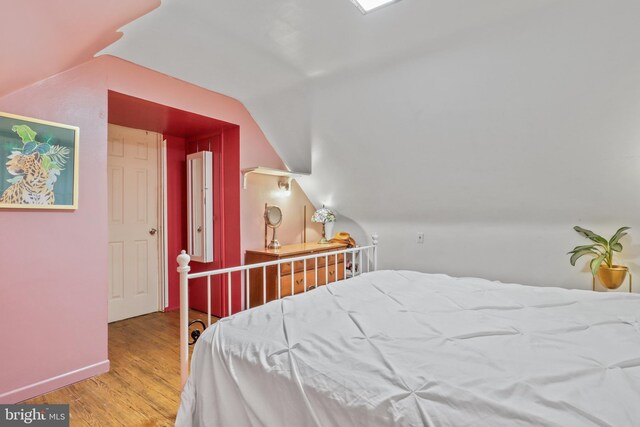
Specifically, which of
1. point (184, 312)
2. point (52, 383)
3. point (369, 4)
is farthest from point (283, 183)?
point (52, 383)

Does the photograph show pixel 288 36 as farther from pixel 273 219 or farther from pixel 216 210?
pixel 216 210

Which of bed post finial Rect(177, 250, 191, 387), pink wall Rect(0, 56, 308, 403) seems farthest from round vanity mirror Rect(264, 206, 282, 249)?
bed post finial Rect(177, 250, 191, 387)

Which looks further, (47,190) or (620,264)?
(620,264)

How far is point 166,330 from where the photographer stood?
322cm

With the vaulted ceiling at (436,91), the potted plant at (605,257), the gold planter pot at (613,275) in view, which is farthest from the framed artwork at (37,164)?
the gold planter pot at (613,275)

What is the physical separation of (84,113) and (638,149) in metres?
3.67

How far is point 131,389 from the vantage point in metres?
2.17

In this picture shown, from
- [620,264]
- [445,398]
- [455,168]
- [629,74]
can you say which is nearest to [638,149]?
[629,74]

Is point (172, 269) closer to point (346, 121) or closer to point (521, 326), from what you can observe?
point (346, 121)

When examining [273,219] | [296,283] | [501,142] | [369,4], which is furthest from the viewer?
[273,219]

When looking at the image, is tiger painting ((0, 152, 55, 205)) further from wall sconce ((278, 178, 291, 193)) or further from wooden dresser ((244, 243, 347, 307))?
wall sconce ((278, 178, 291, 193))

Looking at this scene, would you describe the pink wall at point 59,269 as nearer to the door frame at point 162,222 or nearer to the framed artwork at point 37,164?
the framed artwork at point 37,164

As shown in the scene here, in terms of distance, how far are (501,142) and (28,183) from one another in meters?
3.17

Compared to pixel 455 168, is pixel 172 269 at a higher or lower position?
lower
